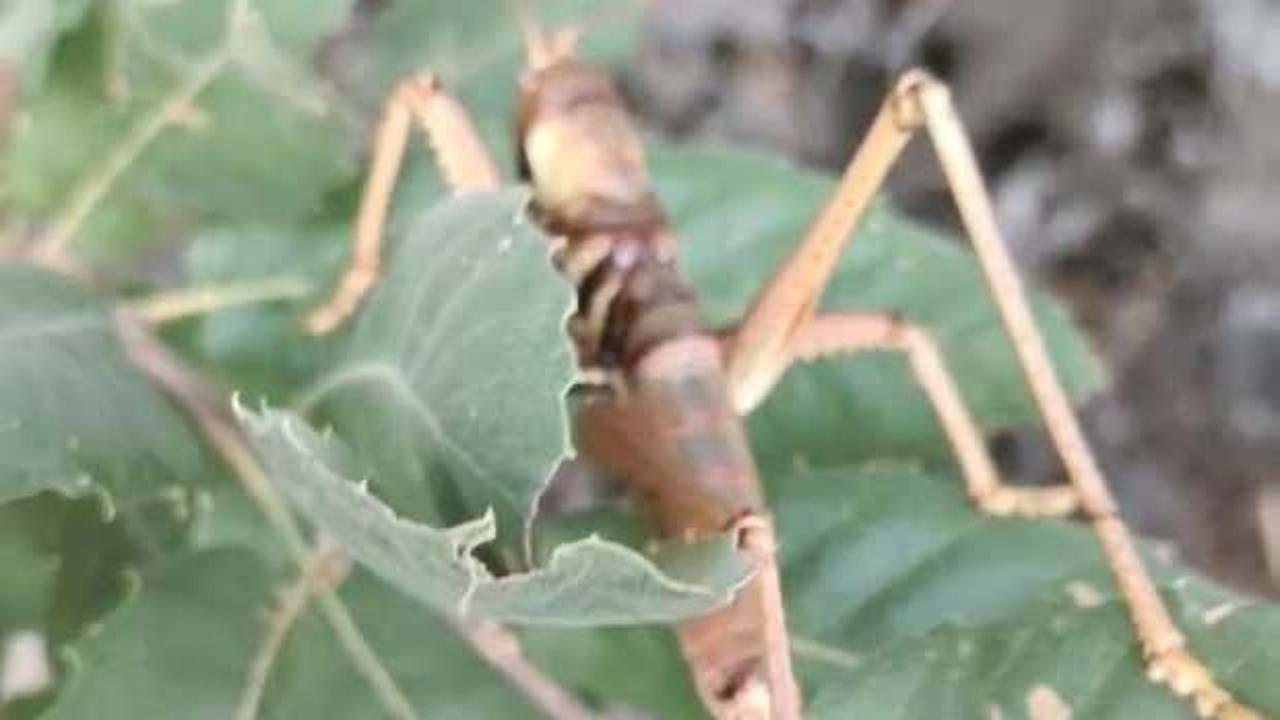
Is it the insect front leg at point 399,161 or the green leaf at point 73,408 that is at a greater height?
the insect front leg at point 399,161

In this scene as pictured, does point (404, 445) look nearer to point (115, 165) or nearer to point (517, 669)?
point (517, 669)

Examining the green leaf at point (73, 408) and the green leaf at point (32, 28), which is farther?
the green leaf at point (32, 28)

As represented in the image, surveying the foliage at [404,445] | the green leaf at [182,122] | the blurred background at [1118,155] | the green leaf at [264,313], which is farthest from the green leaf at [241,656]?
the blurred background at [1118,155]

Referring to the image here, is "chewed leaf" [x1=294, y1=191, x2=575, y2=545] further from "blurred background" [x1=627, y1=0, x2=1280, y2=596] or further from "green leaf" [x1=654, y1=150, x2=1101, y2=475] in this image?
"blurred background" [x1=627, y1=0, x2=1280, y2=596]

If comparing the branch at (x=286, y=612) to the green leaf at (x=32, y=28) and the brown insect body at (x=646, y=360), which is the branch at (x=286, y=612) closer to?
the brown insect body at (x=646, y=360)

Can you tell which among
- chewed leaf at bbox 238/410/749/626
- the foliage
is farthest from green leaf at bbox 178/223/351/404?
chewed leaf at bbox 238/410/749/626

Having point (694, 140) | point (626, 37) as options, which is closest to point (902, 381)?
point (626, 37)

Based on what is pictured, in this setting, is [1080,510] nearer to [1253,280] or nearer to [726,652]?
[726,652]
